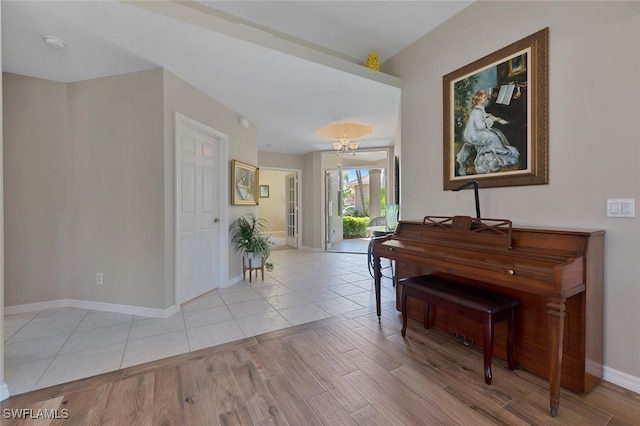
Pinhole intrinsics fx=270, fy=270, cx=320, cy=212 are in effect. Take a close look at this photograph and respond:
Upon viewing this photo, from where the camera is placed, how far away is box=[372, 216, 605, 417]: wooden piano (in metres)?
1.40

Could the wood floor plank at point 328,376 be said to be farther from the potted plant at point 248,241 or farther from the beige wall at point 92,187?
the potted plant at point 248,241

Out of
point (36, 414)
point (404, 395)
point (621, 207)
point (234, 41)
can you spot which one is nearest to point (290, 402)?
point (404, 395)

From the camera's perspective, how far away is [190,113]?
3037 mm

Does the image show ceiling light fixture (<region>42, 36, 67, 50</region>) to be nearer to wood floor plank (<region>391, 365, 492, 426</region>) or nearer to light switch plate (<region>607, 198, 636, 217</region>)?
wood floor plank (<region>391, 365, 492, 426</region>)

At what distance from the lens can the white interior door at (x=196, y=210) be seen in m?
2.98

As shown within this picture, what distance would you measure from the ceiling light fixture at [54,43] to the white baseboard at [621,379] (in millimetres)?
4620

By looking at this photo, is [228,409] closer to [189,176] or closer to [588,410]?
[588,410]

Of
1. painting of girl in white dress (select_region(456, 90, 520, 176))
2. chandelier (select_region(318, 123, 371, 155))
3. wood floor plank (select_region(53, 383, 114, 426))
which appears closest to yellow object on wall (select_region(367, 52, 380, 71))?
painting of girl in white dress (select_region(456, 90, 520, 176))

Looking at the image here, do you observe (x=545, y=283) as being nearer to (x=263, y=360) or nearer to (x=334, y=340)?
(x=334, y=340)

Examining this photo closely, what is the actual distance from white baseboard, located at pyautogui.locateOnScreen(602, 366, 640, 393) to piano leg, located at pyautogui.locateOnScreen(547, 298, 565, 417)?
564mm

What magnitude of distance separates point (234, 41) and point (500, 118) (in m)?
2.20

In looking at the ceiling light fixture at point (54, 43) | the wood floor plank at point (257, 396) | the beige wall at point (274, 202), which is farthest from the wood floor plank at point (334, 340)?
the beige wall at point (274, 202)

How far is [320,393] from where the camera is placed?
1588 millimetres

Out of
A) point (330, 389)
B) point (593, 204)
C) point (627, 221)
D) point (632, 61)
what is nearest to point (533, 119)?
point (632, 61)
